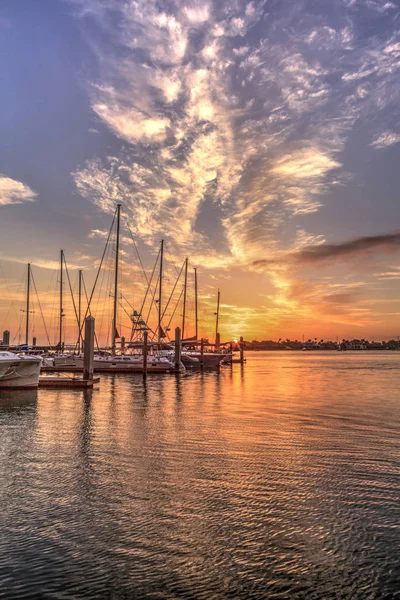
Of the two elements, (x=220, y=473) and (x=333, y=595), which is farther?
(x=220, y=473)

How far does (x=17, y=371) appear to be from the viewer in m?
31.4

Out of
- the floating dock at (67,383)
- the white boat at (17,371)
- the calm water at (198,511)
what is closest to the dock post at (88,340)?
the floating dock at (67,383)

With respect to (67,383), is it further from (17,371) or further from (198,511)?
(198,511)

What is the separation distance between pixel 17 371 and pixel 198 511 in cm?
2599

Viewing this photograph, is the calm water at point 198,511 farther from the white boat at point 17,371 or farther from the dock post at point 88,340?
the dock post at point 88,340

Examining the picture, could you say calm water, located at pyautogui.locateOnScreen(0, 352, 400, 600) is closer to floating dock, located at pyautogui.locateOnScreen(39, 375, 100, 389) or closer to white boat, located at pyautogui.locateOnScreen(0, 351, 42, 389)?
white boat, located at pyautogui.locateOnScreen(0, 351, 42, 389)

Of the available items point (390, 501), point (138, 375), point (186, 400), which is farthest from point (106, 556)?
point (138, 375)

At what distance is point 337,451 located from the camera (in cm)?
1397

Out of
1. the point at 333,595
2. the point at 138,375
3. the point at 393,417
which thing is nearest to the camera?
the point at 333,595

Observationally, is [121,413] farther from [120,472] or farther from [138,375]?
[138,375]

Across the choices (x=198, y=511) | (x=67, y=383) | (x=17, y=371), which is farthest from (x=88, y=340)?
(x=198, y=511)

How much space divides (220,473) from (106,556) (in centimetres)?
488

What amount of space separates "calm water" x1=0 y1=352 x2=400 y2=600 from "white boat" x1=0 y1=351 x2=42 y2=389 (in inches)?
529

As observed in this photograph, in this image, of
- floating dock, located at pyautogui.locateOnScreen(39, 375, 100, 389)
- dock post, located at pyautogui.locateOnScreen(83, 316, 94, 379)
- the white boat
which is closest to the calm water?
the white boat
